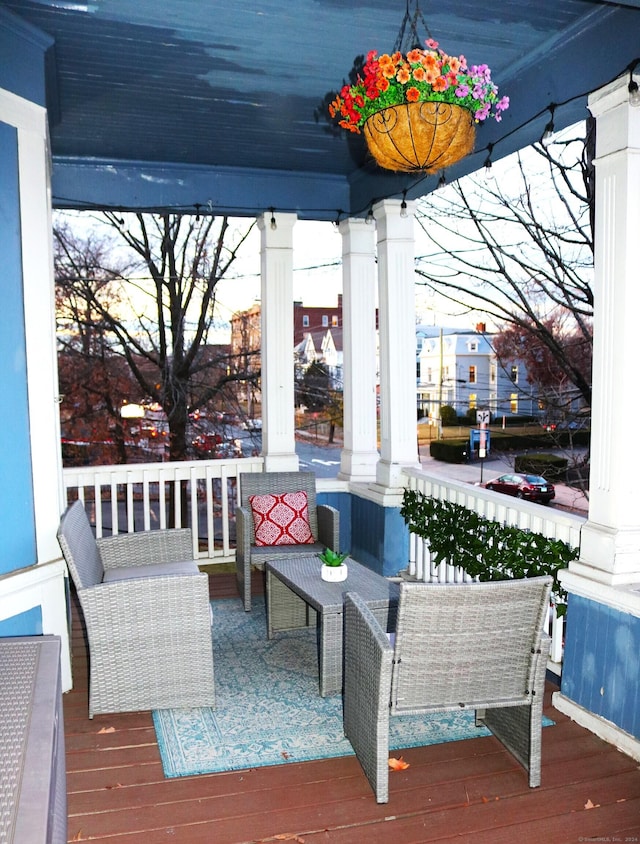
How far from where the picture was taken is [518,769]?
2.58 metres

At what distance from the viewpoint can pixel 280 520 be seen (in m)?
4.57

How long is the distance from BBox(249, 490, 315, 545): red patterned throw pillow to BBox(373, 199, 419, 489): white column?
695mm

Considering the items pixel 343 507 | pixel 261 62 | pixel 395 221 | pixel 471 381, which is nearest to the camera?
pixel 261 62

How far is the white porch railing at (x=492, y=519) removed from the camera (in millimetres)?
3203

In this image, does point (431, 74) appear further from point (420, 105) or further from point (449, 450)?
point (449, 450)

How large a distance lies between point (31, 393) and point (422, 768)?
220 centimetres

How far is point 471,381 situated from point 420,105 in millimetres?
7285

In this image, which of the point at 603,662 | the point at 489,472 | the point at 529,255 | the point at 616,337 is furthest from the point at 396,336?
the point at 489,472

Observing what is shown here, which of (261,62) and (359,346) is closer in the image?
(261,62)

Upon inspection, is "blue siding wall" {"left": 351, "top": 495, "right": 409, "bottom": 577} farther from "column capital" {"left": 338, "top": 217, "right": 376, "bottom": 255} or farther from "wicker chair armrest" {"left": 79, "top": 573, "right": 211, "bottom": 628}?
"wicker chair armrest" {"left": 79, "top": 573, "right": 211, "bottom": 628}

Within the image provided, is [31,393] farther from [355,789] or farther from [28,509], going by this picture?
[355,789]

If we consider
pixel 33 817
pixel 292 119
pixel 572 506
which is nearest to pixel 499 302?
pixel 572 506

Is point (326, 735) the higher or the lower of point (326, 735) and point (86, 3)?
the lower

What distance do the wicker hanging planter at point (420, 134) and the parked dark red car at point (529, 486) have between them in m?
6.80
